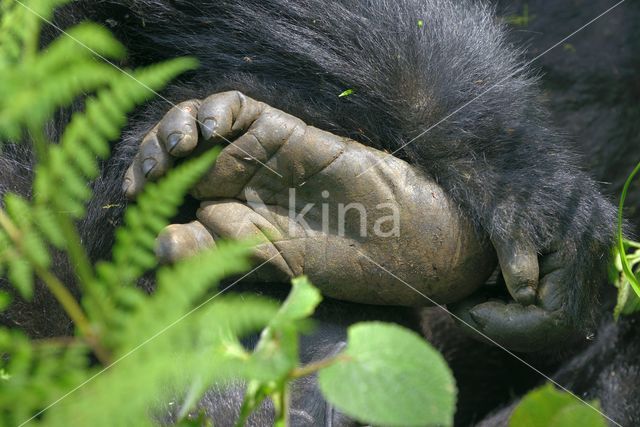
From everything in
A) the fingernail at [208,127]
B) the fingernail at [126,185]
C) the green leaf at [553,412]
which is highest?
the green leaf at [553,412]

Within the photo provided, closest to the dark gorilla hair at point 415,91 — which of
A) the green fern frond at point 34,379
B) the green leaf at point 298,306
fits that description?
the green leaf at point 298,306

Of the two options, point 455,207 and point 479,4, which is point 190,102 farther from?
point 479,4

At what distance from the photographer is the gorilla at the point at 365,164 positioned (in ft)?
3.65

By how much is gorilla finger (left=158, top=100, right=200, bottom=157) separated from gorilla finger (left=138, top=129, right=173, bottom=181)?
12 millimetres

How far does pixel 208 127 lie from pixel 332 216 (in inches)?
7.8

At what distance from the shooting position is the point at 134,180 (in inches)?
44.1

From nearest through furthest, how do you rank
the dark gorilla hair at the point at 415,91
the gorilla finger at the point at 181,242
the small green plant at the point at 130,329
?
the small green plant at the point at 130,329
the gorilla finger at the point at 181,242
the dark gorilla hair at the point at 415,91

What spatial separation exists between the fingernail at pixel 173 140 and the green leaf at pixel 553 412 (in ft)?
2.01

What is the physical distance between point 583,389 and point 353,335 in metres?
1.14

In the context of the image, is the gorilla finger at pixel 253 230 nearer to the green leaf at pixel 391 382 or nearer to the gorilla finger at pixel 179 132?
the gorilla finger at pixel 179 132

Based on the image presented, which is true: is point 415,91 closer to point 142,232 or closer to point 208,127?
point 208,127

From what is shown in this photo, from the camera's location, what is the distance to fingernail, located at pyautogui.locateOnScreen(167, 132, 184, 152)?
42.2 inches

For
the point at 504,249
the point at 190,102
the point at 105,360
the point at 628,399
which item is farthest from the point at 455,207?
the point at 105,360

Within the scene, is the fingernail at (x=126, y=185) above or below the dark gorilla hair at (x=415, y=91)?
below
